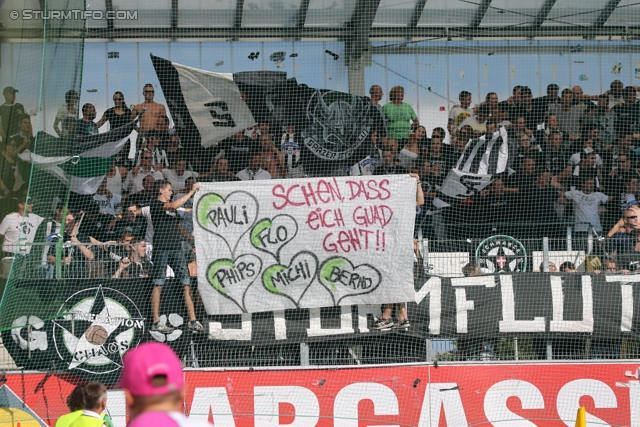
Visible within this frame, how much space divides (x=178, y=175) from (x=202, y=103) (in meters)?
1.11

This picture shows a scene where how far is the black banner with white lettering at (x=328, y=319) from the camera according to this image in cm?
981

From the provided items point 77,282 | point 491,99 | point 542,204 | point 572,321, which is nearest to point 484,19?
point 491,99

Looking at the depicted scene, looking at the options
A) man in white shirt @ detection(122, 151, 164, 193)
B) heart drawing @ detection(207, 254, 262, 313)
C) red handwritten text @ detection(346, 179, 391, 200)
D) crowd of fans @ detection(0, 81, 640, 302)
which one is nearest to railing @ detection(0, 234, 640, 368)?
crowd of fans @ detection(0, 81, 640, 302)

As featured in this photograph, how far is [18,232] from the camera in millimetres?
8141

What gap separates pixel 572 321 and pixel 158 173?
17.8 feet

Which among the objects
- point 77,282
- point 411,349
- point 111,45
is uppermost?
point 111,45

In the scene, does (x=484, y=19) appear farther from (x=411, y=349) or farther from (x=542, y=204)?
(x=411, y=349)

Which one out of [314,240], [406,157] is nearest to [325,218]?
[314,240]

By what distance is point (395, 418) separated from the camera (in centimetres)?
984

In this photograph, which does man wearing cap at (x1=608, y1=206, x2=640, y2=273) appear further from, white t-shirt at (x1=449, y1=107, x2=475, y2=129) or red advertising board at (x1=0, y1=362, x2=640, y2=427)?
white t-shirt at (x1=449, y1=107, x2=475, y2=129)

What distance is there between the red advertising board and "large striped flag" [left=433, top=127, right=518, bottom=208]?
2.36 m

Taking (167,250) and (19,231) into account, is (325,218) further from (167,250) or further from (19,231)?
(19,231)

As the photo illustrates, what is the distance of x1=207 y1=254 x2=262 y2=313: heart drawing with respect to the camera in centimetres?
1008

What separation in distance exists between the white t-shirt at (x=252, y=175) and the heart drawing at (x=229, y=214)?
0.88 m
